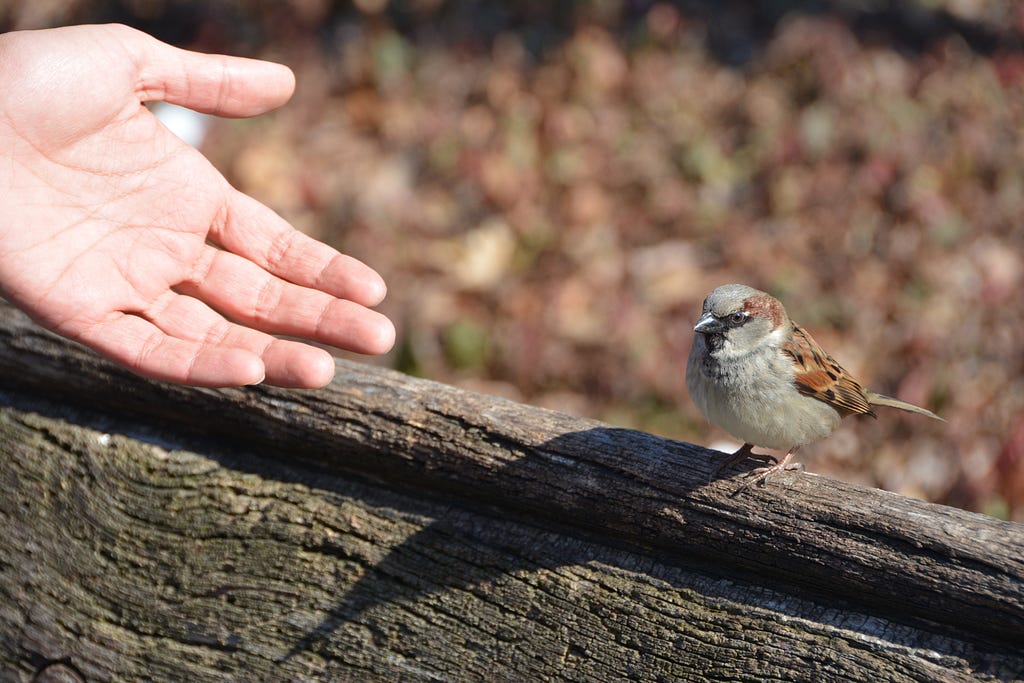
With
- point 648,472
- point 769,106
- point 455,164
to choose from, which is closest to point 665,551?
point 648,472

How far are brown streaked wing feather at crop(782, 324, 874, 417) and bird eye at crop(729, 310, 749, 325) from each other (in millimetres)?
162

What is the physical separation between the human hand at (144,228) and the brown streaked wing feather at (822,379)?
1.28 m

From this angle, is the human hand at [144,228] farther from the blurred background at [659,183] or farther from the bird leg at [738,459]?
the blurred background at [659,183]

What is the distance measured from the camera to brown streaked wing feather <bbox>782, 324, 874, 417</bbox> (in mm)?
Result: 3119

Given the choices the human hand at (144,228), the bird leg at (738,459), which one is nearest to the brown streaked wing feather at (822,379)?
the bird leg at (738,459)

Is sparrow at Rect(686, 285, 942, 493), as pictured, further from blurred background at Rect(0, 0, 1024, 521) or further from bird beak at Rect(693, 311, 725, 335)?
blurred background at Rect(0, 0, 1024, 521)

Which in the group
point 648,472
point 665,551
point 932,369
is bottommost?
point 665,551

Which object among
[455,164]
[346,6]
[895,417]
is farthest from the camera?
[346,6]

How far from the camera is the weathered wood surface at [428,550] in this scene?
2109 millimetres

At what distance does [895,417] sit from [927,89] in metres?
3.20

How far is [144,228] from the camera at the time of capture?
315 centimetres

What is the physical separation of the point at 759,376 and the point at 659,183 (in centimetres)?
368

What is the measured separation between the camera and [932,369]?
5.39 meters

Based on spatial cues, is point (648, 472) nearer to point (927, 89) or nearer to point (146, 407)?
point (146, 407)
